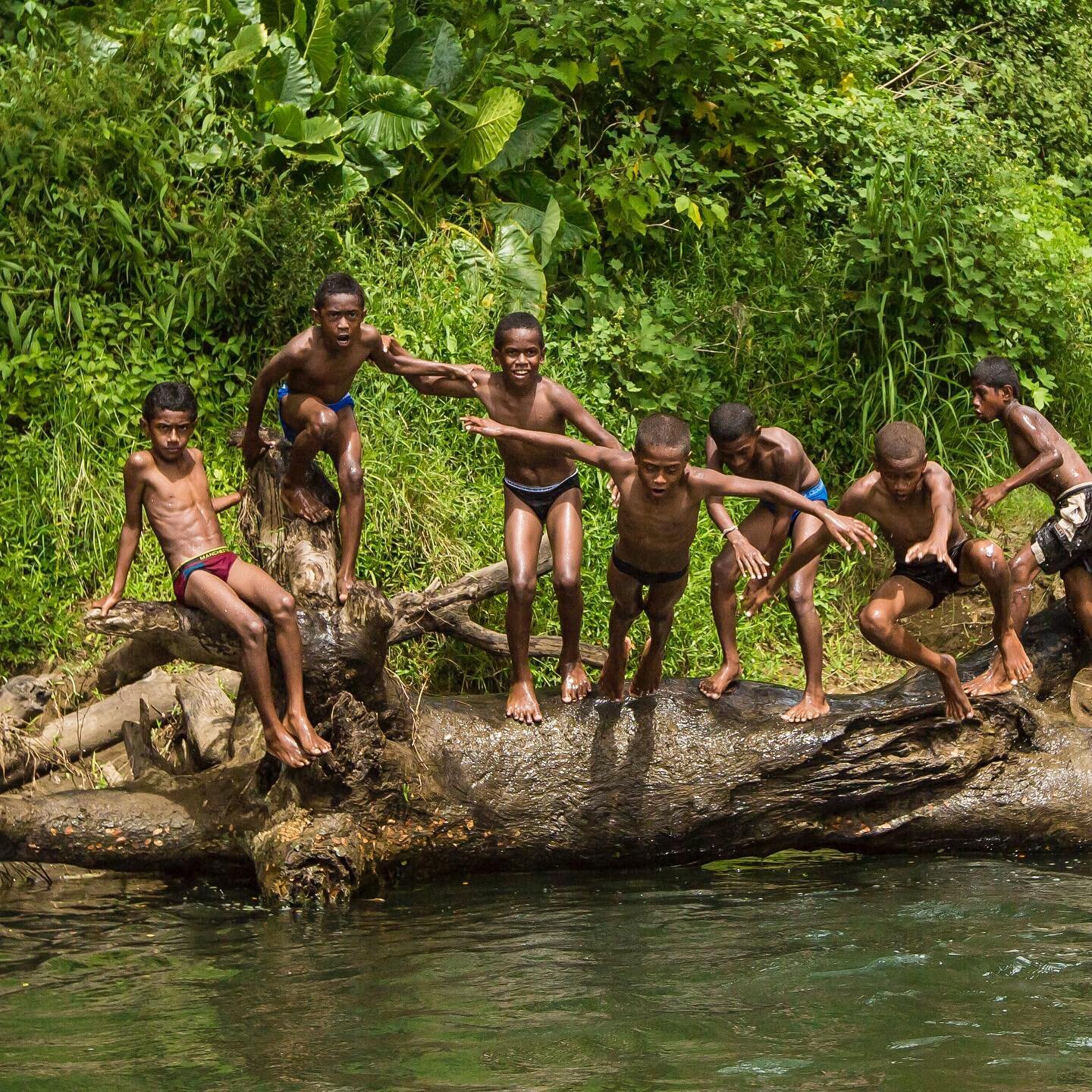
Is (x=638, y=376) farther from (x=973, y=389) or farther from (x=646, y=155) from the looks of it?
(x=973, y=389)

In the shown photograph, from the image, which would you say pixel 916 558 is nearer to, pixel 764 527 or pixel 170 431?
pixel 764 527

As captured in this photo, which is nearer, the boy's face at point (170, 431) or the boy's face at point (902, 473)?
the boy's face at point (902, 473)

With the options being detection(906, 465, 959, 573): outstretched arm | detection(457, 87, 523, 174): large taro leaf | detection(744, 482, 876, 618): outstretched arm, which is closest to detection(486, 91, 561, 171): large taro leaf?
detection(457, 87, 523, 174): large taro leaf

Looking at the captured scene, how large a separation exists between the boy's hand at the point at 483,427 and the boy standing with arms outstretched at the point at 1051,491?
100 inches

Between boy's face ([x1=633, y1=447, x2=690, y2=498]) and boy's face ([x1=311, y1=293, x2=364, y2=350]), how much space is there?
161cm

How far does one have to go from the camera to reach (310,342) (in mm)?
7297

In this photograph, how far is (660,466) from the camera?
660 cm

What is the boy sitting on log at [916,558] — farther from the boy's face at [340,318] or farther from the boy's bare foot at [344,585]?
the boy's face at [340,318]

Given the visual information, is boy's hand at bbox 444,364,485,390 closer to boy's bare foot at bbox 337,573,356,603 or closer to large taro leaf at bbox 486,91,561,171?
boy's bare foot at bbox 337,573,356,603

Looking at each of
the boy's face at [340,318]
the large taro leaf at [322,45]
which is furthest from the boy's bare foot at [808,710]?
the large taro leaf at [322,45]

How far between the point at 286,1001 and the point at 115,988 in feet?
2.33

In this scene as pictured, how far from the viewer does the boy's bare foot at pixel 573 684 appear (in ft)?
23.4

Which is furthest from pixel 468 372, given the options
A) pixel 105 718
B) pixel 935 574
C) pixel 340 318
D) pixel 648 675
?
pixel 105 718

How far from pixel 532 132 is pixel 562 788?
6445mm
